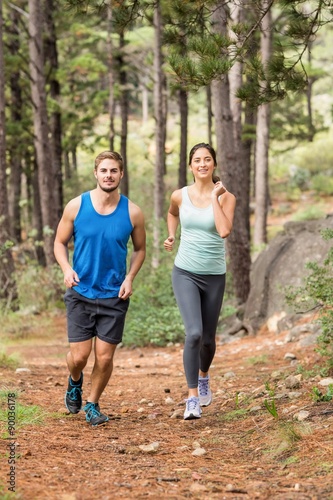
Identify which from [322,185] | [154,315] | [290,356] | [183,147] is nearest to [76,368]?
[290,356]

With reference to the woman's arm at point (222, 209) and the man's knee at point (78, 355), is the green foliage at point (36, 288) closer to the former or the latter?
the man's knee at point (78, 355)

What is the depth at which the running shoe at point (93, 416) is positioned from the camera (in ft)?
19.4

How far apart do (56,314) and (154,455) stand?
11.6 m

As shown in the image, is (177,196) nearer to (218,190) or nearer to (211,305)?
(218,190)

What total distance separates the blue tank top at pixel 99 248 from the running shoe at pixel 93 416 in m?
0.91

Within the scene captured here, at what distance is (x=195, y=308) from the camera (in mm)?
5969

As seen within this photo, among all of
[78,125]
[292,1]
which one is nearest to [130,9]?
[292,1]

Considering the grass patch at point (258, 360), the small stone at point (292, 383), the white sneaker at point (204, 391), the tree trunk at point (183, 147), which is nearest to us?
the white sneaker at point (204, 391)

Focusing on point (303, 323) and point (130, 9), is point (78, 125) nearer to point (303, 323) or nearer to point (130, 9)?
point (303, 323)

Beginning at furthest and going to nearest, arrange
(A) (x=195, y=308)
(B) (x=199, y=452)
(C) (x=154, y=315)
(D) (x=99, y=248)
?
(C) (x=154, y=315), (A) (x=195, y=308), (D) (x=99, y=248), (B) (x=199, y=452)

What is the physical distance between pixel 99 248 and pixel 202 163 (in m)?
1.12

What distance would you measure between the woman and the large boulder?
5487 mm

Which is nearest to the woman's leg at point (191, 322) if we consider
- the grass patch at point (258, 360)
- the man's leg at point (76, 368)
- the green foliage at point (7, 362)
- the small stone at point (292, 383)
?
the man's leg at point (76, 368)

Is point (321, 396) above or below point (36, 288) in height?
above
